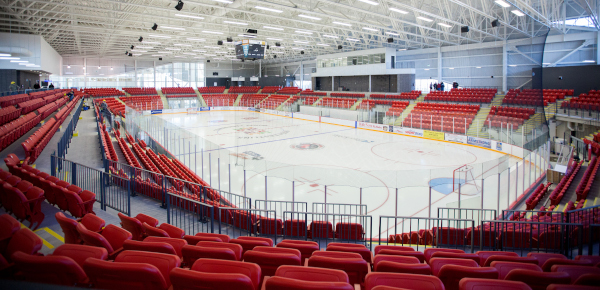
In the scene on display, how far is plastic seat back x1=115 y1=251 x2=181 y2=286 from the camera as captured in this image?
273 centimetres

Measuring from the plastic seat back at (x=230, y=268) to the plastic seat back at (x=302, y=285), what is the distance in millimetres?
416

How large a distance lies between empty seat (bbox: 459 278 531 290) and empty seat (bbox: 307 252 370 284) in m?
1.01

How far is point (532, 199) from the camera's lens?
1027cm

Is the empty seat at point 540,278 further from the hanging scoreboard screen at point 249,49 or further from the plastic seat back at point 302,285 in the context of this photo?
the hanging scoreboard screen at point 249,49

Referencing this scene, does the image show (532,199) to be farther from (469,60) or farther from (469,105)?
(469,60)

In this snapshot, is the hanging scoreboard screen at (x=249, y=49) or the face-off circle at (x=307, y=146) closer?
the face-off circle at (x=307, y=146)

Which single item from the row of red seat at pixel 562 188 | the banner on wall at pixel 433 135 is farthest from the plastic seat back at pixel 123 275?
the banner on wall at pixel 433 135

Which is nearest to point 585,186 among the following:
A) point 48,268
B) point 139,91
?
point 48,268

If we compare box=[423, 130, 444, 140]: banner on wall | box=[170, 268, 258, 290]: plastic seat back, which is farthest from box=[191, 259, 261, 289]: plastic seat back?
box=[423, 130, 444, 140]: banner on wall

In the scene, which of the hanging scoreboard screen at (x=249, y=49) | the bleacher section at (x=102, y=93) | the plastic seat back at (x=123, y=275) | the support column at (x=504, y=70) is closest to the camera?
the plastic seat back at (x=123, y=275)

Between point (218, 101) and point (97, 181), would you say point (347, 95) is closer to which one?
point (218, 101)

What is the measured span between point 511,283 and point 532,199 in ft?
31.9

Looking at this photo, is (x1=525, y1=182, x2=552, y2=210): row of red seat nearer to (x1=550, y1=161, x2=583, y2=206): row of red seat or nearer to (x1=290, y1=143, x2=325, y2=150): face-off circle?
(x1=550, y1=161, x2=583, y2=206): row of red seat

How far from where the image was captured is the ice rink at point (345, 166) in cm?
898
